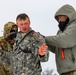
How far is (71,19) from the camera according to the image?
25.0 feet

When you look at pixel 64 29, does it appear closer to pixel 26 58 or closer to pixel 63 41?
pixel 63 41

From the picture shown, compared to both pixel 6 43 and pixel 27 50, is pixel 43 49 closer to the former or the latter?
pixel 27 50

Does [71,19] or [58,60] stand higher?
[71,19]

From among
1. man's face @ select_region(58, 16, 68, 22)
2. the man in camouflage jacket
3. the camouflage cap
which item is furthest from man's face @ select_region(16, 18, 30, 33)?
the camouflage cap

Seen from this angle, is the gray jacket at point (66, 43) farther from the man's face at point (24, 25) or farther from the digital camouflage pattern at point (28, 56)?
the man's face at point (24, 25)

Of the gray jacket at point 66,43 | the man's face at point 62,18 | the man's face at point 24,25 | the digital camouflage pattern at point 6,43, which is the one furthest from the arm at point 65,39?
the digital camouflage pattern at point 6,43

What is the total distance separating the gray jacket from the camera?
7426 mm

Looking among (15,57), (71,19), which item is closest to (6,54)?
(15,57)

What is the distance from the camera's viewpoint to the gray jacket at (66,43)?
743 cm

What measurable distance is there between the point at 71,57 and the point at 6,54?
3.60 feet

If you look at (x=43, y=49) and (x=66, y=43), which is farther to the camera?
(x=66, y=43)

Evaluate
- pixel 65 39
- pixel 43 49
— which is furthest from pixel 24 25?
pixel 65 39

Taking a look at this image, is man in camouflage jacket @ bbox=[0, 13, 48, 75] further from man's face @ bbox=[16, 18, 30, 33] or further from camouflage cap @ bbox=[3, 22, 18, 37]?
camouflage cap @ bbox=[3, 22, 18, 37]

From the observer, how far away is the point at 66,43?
7449 millimetres
